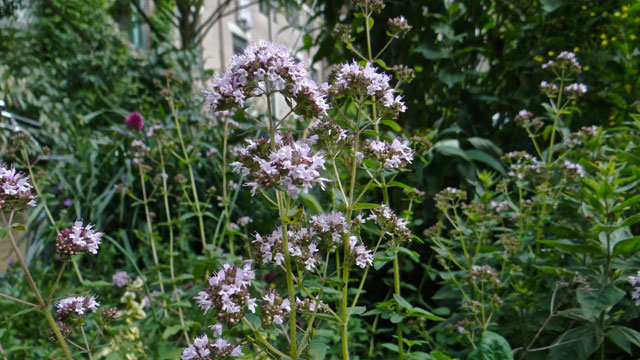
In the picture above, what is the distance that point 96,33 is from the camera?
22.3 ft

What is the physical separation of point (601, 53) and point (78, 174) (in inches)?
164

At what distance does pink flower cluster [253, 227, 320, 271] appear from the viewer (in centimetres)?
96

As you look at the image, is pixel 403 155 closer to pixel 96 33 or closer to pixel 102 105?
pixel 102 105

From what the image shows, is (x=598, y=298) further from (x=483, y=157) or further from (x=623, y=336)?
(x=483, y=157)

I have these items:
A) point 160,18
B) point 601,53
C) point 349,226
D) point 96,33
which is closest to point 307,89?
point 349,226

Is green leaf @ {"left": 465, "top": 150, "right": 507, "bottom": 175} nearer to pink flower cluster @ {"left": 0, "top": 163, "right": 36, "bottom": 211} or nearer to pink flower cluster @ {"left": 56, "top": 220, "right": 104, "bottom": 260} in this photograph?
pink flower cluster @ {"left": 56, "top": 220, "right": 104, "bottom": 260}

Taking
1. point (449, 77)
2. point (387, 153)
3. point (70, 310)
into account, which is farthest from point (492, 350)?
point (449, 77)

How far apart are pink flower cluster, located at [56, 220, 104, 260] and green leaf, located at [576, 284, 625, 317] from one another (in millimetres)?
1445

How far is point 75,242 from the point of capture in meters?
1.03

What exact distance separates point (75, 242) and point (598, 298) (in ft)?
5.08

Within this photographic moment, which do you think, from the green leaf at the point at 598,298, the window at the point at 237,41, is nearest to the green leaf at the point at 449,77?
the green leaf at the point at 598,298


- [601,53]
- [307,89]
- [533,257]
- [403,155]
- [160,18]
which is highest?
[160,18]

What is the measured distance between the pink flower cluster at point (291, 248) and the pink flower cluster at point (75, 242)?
405 millimetres

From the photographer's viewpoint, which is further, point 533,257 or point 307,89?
point 533,257
